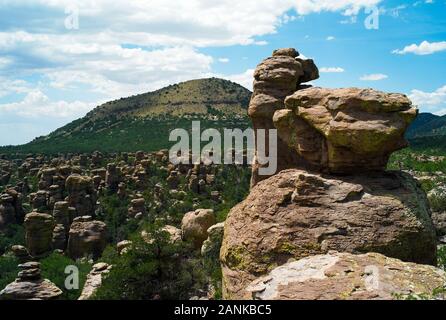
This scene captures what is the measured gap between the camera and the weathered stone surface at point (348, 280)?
824 cm

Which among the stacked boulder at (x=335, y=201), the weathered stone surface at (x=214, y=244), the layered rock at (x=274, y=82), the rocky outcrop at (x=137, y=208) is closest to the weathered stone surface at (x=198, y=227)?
the weathered stone surface at (x=214, y=244)

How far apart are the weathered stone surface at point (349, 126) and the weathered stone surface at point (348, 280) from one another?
3153mm

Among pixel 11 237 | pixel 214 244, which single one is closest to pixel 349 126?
pixel 214 244

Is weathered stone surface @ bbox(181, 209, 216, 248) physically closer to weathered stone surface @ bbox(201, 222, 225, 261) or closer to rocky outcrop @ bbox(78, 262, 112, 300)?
weathered stone surface @ bbox(201, 222, 225, 261)

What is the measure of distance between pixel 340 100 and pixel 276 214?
3.51 metres

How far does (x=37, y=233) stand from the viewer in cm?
4047

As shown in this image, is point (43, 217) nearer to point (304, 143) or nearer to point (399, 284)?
point (304, 143)

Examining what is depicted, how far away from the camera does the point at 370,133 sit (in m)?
11.4

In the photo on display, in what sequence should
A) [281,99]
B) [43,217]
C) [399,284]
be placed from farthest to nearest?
1. [43,217]
2. [281,99]
3. [399,284]

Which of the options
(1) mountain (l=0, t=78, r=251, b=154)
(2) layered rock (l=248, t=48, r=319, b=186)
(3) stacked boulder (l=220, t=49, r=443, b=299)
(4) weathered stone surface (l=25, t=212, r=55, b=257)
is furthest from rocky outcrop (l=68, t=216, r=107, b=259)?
(1) mountain (l=0, t=78, r=251, b=154)

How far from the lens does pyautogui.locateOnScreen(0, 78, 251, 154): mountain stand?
139500mm

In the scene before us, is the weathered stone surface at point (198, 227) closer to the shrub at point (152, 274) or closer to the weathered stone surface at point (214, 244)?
the weathered stone surface at point (214, 244)

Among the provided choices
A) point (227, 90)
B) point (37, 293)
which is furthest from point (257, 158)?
point (227, 90)

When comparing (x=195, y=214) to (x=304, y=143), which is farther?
(x=195, y=214)
